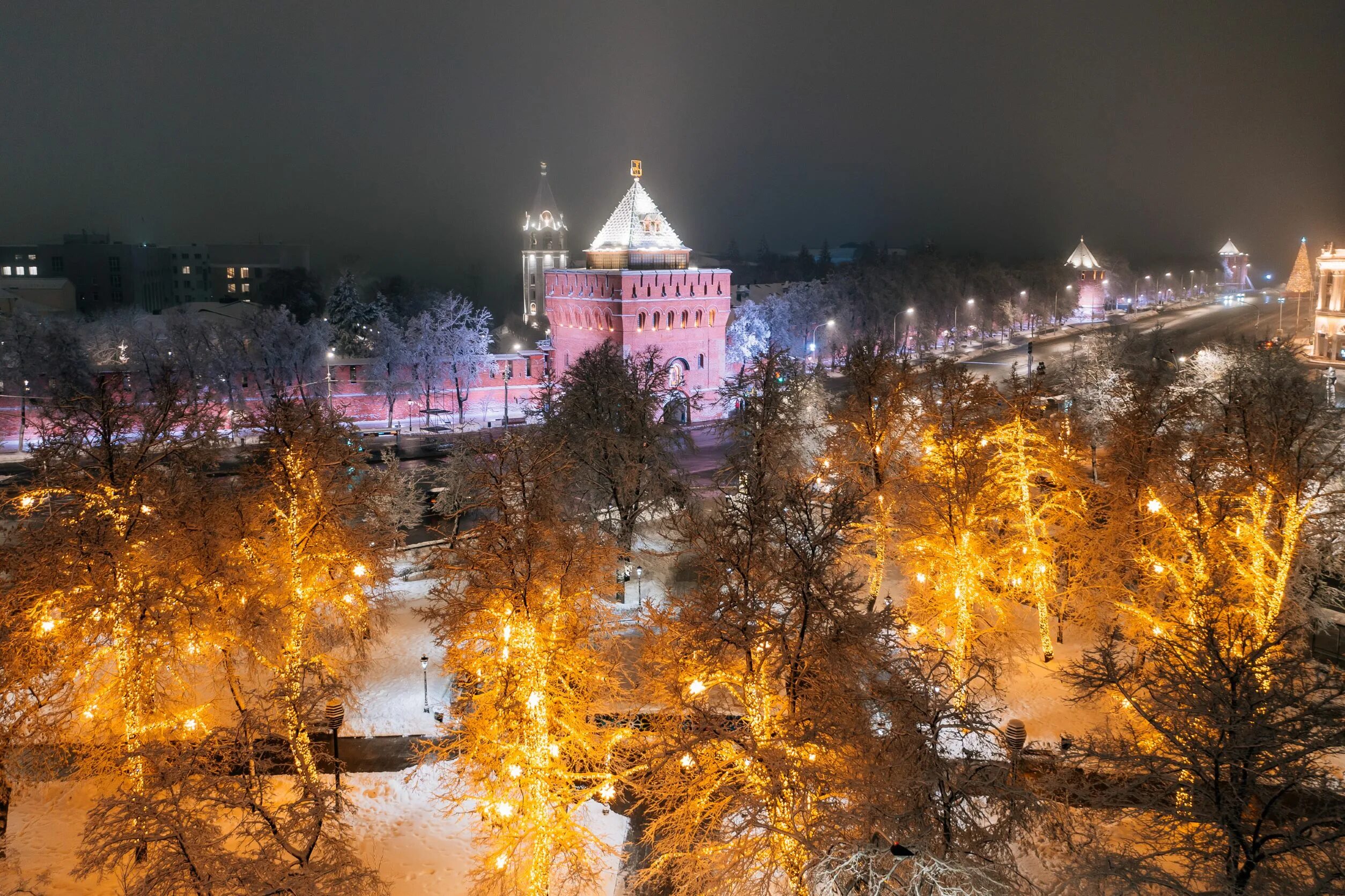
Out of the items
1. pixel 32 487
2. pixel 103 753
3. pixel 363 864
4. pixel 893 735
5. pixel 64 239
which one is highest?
pixel 64 239

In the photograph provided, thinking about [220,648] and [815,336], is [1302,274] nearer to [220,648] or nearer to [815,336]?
[815,336]

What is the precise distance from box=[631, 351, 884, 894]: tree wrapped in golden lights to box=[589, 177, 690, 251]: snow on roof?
33903 mm

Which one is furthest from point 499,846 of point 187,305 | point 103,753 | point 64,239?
point 64,239

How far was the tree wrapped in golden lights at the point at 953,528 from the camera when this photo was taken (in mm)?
15523

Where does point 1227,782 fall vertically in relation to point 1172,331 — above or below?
below

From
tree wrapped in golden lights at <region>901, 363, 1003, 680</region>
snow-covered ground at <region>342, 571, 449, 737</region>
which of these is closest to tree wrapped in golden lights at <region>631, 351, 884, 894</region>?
tree wrapped in golden lights at <region>901, 363, 1003, 680</region>

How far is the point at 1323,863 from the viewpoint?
23.8 ft

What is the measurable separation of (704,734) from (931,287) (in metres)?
67.2

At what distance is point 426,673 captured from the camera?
55.2 feet

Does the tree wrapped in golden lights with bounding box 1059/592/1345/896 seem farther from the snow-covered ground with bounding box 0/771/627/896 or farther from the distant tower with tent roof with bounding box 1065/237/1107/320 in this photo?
the distant tower with tent roof with bounding box 1065/237/1107/320

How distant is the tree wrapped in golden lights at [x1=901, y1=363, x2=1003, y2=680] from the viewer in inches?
611

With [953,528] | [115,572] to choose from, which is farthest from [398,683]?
[953,528]

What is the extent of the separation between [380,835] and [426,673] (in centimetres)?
407

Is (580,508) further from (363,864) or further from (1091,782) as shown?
(1091,782)
